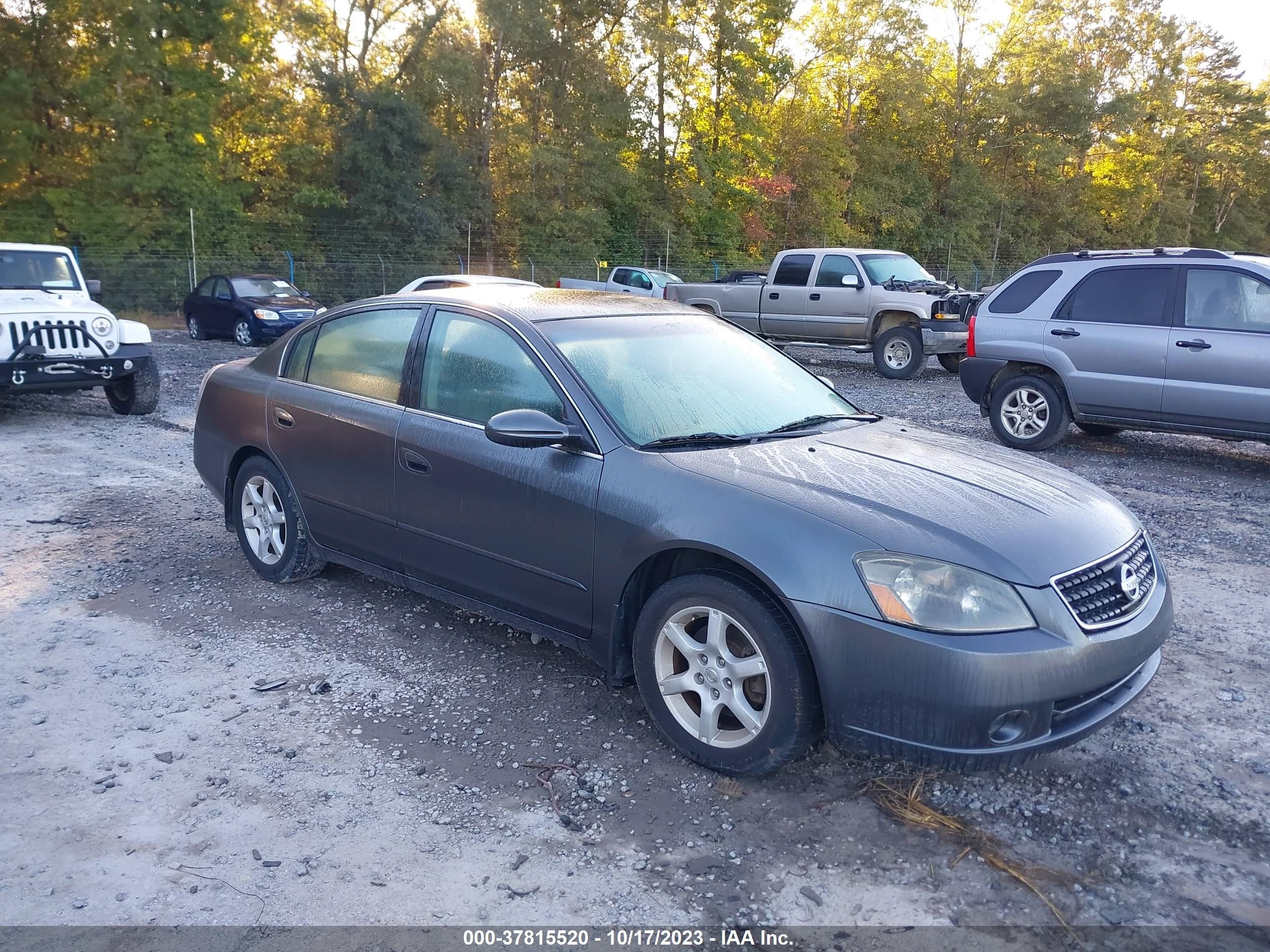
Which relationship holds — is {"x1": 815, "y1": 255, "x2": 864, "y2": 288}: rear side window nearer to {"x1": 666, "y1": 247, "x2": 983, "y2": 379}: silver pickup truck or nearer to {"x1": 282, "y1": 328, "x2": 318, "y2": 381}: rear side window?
{"x1": 666, "y1": 247, "x2": 983, "y2": 379}: silver pickup truck

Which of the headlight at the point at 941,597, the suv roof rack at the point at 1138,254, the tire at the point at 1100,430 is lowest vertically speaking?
the tire at the point at 1100,430

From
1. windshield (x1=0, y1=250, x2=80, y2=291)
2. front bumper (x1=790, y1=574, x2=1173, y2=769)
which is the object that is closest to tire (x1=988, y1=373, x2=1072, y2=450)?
front bumper (x1=790, y1=574, x2=1173, y2=769)

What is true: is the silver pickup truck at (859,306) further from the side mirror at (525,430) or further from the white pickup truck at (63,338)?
the side mirror at (525,430)

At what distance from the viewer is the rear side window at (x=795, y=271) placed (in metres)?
16.3

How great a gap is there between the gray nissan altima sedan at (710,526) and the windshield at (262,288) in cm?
1561

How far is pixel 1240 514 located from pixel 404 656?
613cm

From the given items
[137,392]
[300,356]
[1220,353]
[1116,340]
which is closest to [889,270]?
[1116,340]

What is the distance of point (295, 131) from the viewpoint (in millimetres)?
28312

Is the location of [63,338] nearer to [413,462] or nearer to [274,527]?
[274,527]

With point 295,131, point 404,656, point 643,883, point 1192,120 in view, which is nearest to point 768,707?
point 643,883

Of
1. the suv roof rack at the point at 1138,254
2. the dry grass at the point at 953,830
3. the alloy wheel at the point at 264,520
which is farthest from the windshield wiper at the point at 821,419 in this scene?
the suv roof rack at the point at 1138,254

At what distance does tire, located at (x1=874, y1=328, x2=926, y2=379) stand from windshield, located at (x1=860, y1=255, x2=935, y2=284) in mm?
965

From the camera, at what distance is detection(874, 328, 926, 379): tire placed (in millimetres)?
15117

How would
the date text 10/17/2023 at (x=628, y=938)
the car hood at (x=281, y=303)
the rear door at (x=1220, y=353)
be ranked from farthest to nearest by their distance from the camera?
the car hood at (x=281, y=303)
the rear door at (x=1220, y=353)
the date text 10/17/2023 at (x=628, y=938)
